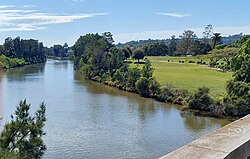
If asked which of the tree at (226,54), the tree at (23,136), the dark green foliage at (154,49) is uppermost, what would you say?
the dark green foliage at (154,49)

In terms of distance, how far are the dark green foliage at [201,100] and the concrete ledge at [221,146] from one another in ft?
83.2

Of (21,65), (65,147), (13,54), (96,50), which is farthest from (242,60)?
(13,54)

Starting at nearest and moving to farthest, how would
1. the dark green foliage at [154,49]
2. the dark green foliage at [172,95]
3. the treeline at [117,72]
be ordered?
the dark green foliage at [172,95], the treeline at [117,72], the dark green foliage at [154,49]

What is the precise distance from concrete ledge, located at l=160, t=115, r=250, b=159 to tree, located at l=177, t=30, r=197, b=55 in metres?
79.2

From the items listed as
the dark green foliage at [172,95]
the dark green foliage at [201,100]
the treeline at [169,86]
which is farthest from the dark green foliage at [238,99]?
the dark green foliage at [172,95]

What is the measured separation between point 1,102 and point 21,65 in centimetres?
5216

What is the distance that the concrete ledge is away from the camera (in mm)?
1613

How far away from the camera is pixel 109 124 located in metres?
22.3

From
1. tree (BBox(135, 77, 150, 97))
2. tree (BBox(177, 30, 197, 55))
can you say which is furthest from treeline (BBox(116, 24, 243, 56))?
tree (BBox(135, 77, 150, 97))

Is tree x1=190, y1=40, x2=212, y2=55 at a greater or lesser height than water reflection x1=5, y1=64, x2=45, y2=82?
greater

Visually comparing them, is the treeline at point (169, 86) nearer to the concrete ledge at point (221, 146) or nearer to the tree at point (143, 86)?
the tree at point (143, 86)

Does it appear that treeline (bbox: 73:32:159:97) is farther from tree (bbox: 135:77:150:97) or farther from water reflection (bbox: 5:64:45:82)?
water reflection (bbox: 5:64:45:82)

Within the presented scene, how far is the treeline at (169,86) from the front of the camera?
2545 cm

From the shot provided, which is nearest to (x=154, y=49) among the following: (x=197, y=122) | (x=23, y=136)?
(x=197, y=122)
